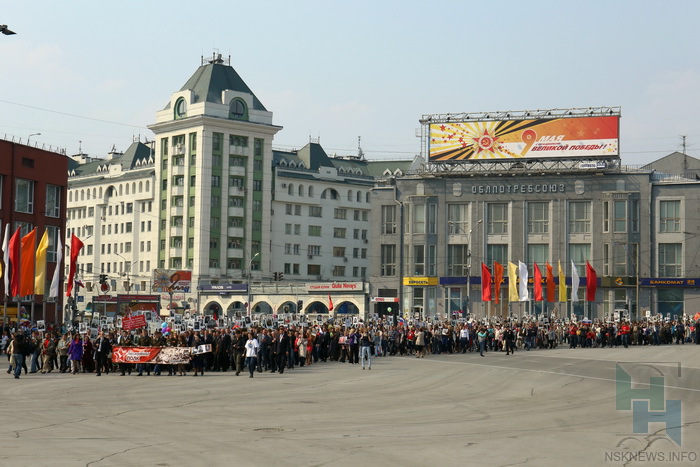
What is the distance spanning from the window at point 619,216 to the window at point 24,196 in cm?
4889

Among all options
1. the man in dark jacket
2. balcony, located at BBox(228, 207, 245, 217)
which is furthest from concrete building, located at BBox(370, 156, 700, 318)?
the man in dark jacket

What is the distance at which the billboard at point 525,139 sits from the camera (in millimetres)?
83062

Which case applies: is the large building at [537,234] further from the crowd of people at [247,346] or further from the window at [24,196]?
the window at [24,196]

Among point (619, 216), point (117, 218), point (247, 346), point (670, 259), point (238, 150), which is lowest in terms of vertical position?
point (247, 346)

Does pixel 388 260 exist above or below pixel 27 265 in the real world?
above

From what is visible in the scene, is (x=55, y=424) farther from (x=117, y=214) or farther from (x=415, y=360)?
(x=117, y=214)

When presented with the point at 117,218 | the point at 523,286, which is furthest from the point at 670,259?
the point at 117,218

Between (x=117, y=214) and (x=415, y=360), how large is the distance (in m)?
96.9

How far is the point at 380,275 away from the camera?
295ft

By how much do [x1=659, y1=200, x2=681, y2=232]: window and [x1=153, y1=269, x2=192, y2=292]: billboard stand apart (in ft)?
165

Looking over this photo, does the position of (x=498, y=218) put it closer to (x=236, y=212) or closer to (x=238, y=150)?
(x=236, y=212)

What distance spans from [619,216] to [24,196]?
49747 millimetres

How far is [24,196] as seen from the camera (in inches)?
2569

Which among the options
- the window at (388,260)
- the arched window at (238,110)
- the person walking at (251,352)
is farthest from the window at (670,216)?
the person walking at (251,352)
